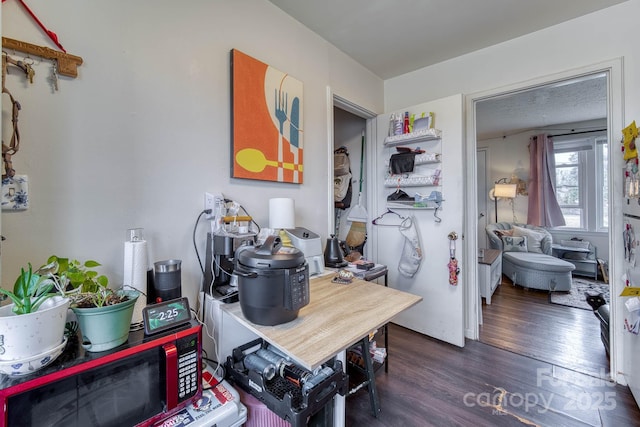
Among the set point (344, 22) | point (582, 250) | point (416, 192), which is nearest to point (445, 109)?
point (416, 192)

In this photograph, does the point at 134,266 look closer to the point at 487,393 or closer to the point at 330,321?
the point at 330,321

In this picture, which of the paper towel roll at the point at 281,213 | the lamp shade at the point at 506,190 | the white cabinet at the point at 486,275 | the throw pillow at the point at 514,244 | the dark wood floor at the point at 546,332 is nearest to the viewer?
the paper towel roll at the point at 281,213

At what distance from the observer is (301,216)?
2.06m

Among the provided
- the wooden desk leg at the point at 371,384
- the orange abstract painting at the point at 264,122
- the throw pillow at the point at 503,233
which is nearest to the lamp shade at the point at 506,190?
the throw pillow at the point at 503,233

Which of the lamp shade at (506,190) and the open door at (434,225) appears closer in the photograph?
the open door at (434,225)

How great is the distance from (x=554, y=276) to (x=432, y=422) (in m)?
3.30

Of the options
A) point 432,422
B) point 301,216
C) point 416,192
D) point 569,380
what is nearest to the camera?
point 432,422

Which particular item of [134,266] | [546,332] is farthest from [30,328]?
[546,332]

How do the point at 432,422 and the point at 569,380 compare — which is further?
the point at 569,380

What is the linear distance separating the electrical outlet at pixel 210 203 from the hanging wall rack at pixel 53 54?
27.4 inches

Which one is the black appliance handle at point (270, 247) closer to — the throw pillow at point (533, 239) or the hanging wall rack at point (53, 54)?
the hanging wall rack at point (53, 54)

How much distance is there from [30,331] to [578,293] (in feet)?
17.3

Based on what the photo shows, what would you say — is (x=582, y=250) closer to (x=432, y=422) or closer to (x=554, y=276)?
(x=554, y=276)

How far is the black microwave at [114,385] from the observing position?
68 centimetres
